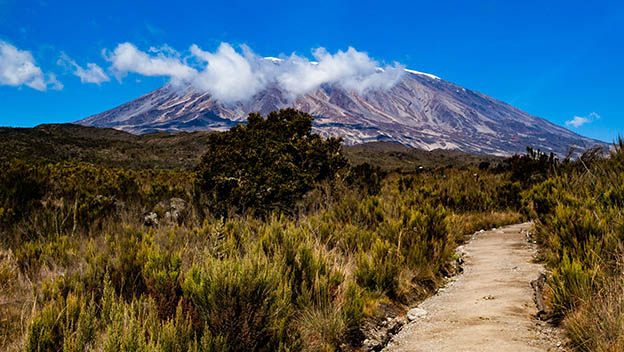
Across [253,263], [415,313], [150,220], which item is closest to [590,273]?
[415,313]

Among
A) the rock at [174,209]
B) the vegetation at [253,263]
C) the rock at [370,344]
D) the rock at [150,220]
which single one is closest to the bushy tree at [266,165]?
the vegetation at [253,263]

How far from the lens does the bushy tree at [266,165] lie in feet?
26.7

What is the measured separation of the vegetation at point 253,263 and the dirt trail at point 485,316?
232mm

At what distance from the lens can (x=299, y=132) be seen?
10188 mm

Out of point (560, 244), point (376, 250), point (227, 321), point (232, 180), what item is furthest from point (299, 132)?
point (227, 321)

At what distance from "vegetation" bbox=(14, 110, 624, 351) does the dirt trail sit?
0.23 m

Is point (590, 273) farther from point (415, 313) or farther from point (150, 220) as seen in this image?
point (150, 220)

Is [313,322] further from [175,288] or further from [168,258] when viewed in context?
[168,258]

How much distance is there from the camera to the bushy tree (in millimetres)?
8141

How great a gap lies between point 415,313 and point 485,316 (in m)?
0.64

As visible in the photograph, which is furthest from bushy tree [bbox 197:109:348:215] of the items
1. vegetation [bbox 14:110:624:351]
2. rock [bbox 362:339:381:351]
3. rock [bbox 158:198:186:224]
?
rock [bbox 362:339:381:351]

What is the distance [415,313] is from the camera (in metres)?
3.49

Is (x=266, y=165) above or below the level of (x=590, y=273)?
above

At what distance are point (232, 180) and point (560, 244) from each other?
6513 mm
